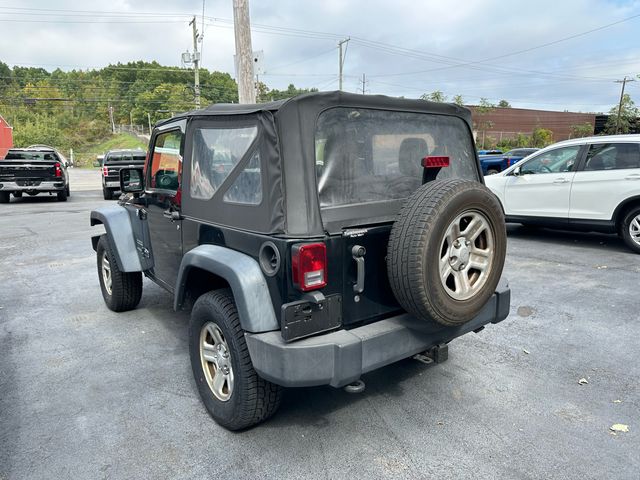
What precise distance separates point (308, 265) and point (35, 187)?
51.3ft

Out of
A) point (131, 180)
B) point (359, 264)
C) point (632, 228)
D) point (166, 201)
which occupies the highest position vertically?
point (131, 180)

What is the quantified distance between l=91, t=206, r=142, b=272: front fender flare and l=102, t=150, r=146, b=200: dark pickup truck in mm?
11548

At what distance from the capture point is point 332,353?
238 centimetres

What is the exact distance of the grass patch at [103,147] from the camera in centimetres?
6072

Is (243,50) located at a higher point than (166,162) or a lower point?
higher

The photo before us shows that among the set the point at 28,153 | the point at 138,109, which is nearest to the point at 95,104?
the point at 138,109

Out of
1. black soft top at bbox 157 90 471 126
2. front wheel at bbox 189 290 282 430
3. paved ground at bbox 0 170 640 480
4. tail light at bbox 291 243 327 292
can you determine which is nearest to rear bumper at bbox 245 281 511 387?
front wheel at bbox 189 290 282 430

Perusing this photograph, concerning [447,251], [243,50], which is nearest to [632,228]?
[447,251]

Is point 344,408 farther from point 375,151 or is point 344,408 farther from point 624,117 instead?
point 624,117

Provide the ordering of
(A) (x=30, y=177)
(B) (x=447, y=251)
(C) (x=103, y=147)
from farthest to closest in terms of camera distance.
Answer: (C) (x=103, y=147), (A) (x=30, y=177), (B) (x=447, y=251)

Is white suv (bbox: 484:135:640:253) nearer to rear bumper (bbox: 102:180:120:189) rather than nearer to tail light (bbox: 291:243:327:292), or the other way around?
tail light (bbox: 291:243:327:292)

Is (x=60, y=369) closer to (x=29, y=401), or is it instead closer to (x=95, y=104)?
(x=29, y=401)

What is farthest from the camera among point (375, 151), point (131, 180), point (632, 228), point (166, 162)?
point (632, 228)

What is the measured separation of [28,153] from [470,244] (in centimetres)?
1764
